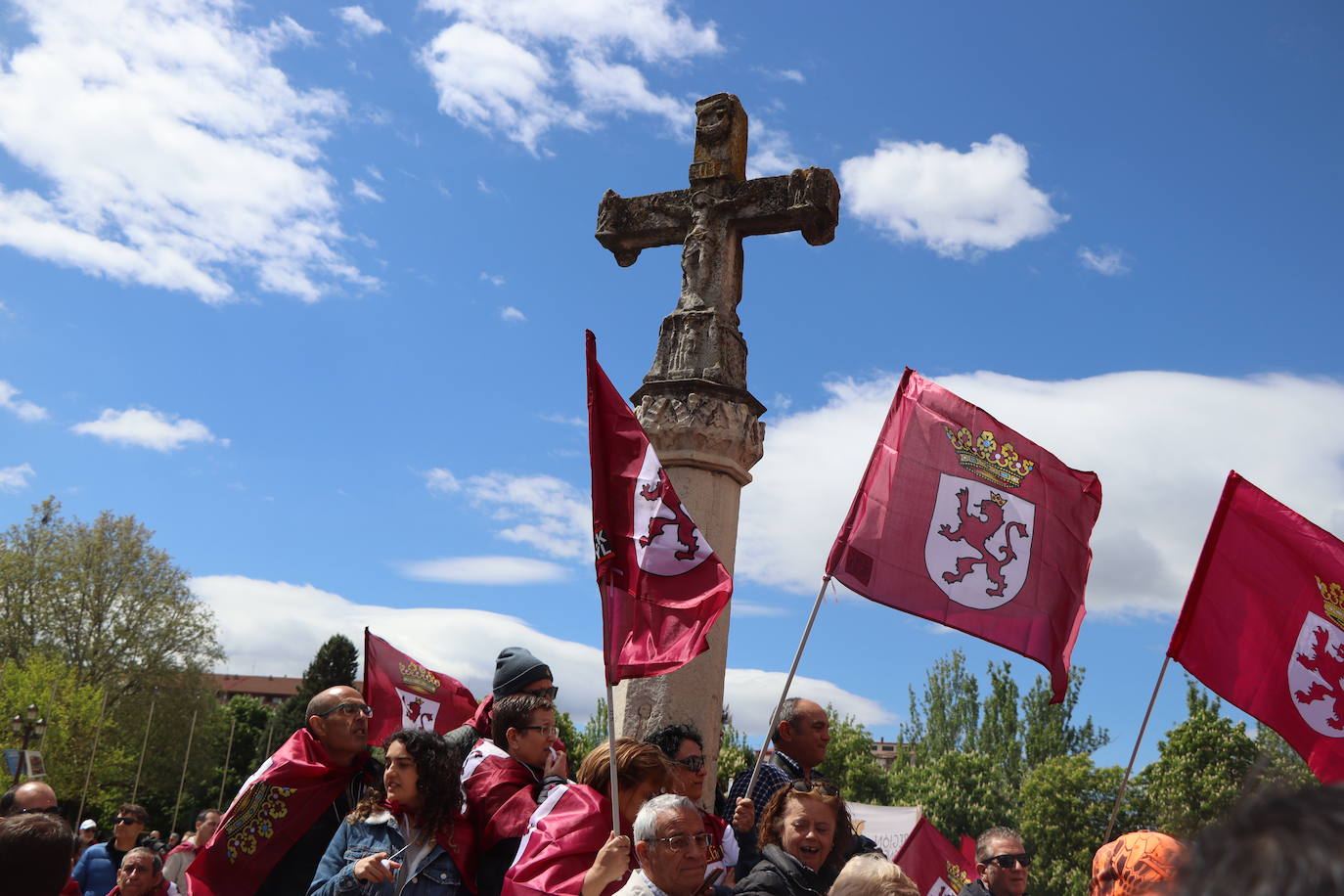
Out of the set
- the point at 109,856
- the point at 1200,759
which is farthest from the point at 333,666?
the point at 109,856

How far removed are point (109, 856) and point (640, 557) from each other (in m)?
4.86

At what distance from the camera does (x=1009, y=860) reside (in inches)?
217

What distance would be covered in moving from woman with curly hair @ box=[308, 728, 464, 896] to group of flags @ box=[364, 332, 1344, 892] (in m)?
0.96

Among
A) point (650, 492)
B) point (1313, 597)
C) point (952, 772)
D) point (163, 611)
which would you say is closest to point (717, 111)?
point (650, 492)

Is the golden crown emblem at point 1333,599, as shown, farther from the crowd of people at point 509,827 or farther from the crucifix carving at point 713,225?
the crucifix carving at point 713,225

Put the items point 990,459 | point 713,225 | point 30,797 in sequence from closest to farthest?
1. point 30,797
2. point 990,459
3. point 713,225

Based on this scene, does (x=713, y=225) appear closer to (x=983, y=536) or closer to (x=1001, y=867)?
(x=983, y=536)

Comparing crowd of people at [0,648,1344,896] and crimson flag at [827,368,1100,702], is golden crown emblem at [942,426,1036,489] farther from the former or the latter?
crowd of people at [0,648,1344,896]

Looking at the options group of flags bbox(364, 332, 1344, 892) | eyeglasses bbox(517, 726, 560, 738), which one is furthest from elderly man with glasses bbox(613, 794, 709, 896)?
group of flags bbox(364, 332, 1344, 892)

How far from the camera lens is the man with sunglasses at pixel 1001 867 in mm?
5461

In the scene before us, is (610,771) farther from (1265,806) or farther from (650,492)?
(1265,806)

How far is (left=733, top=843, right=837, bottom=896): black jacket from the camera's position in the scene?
4008 mm

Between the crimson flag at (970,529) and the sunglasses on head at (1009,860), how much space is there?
827mm

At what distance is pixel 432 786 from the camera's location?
161 inches
